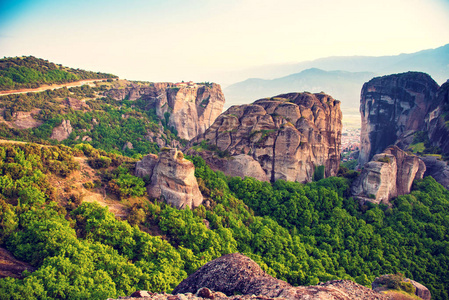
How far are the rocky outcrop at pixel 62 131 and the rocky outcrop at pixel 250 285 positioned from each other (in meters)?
45.0

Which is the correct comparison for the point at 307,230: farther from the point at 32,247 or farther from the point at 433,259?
the point at 32,247

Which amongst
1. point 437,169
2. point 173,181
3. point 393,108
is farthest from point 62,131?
point 393,108

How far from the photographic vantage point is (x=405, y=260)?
26.7 m

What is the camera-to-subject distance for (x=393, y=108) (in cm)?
6181

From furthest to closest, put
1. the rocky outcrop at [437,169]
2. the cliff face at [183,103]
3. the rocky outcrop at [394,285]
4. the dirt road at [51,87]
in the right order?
the cliff face at [183,103]
the dirt road at [51,87]
the rocky outcrop at [437,169]
the rocky outcrop at [394,285]

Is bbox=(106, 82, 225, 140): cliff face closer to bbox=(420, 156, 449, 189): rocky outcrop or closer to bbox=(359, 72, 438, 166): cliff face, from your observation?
bbox=(359, 72, 438, 166): cliff face

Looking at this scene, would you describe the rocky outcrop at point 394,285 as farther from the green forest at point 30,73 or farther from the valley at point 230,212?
the green forest at point 30,73

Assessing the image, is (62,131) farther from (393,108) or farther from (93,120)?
(393,108)

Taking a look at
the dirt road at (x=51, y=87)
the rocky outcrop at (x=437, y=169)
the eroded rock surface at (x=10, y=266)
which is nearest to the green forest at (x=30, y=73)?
the dirt road at (x=51, y=87)

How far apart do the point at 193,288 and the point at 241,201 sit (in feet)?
58.3

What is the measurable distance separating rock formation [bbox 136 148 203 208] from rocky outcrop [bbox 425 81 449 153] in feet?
131

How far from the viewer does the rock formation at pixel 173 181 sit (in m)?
25.8

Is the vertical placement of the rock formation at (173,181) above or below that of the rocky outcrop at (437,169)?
above

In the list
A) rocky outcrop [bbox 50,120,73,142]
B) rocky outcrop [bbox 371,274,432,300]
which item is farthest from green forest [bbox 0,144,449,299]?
rocky outcrop [bbox 50,120,73,142]
